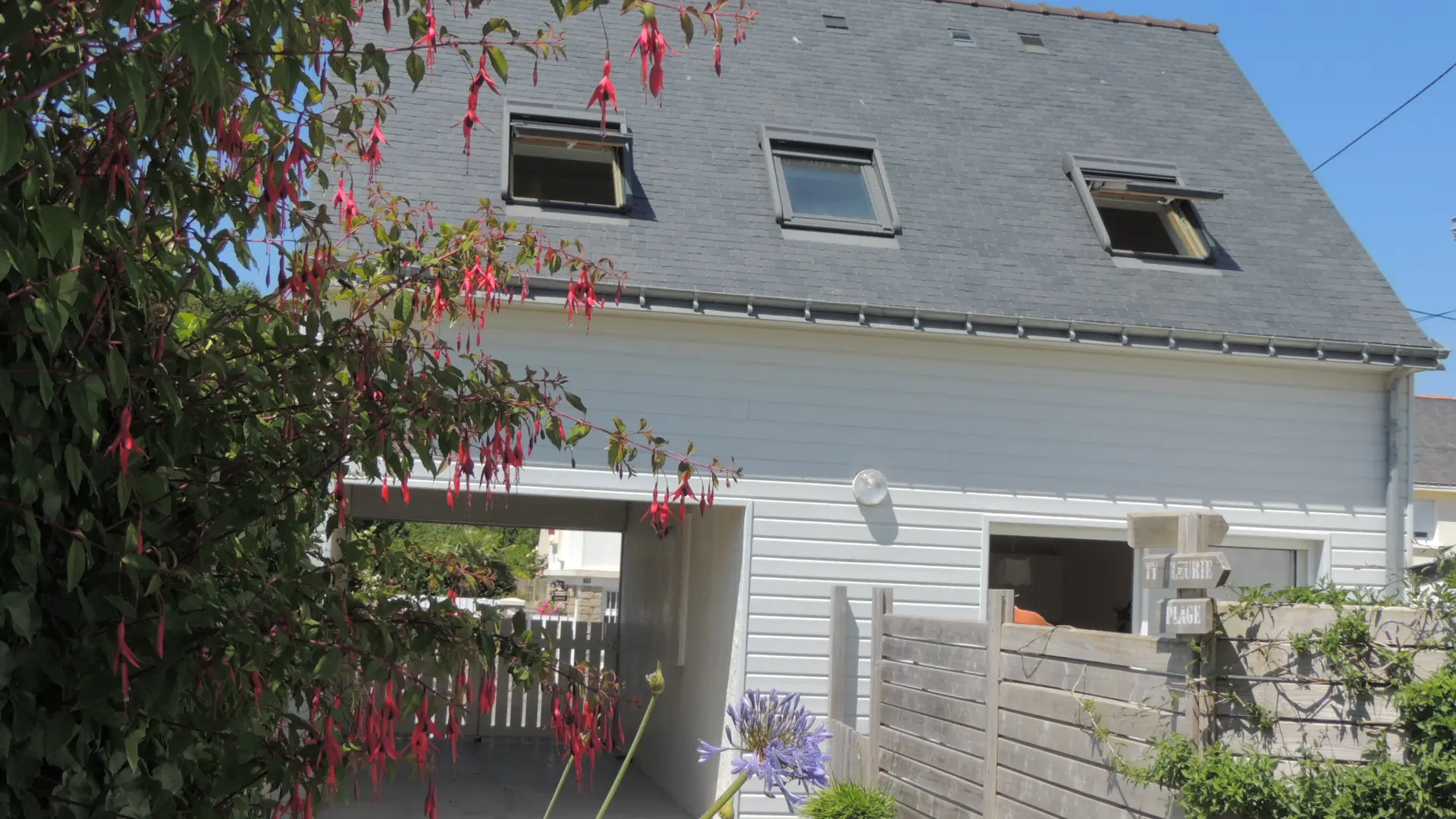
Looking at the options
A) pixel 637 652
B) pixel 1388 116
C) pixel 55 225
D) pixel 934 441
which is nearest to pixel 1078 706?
pixel 934 441

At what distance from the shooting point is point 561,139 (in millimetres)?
9477

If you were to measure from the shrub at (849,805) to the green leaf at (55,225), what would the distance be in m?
5.86

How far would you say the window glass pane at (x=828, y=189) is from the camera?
31.5 ft

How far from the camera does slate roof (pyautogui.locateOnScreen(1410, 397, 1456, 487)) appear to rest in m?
32.2

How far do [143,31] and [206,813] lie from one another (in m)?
1.23

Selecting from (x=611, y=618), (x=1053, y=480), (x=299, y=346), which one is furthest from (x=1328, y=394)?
(x=611, y=618)

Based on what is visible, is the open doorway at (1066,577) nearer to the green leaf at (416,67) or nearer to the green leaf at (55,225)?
the green leaf at (416,67)

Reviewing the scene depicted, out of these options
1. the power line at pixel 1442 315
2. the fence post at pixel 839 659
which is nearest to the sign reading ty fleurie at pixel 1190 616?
the fence post at pixel 839 659

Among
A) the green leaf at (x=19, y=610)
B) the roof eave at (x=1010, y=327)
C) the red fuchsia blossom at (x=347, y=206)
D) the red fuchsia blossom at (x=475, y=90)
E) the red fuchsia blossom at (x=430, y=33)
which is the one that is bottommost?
the green leaf at (x=19, y=610)

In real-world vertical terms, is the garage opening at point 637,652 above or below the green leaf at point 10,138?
below

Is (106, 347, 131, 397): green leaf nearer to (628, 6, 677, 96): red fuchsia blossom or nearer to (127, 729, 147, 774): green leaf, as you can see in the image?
(127, 729, 147, 774): green leaf

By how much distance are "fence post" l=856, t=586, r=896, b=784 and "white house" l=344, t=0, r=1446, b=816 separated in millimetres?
449

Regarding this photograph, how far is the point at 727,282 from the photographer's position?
8.56 m

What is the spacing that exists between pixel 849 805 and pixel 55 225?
5946 mm
